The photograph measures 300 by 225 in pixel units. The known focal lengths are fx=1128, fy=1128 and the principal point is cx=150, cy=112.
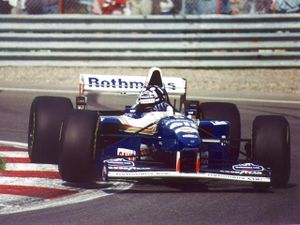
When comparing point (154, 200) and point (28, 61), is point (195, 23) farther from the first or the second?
point (154, 200)

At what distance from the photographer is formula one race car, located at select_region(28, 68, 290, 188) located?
1049 centimetres

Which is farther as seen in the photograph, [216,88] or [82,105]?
[216,88]

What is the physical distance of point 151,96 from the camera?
11.7 m

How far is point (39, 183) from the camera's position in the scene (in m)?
11.0

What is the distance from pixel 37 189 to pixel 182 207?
1.59 meters

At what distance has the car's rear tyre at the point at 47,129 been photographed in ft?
39.3

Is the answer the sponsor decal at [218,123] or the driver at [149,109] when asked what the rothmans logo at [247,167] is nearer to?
the sponsor decal at [218,123]

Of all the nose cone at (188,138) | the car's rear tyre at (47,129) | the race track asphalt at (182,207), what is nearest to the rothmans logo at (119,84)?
the car's rear tyre at (47,129)

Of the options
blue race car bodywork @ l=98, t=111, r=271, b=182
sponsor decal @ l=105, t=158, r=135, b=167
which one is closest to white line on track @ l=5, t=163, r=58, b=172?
blue race car bodywork @ l=98, t=111, r=271, b=182

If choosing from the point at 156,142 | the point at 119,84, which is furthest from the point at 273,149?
the point at 119,84

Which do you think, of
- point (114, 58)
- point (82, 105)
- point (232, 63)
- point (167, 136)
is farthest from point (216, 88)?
point (167, 136)

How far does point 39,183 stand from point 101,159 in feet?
2.23

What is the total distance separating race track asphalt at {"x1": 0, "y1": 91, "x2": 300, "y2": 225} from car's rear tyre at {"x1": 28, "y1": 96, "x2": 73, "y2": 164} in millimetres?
1302

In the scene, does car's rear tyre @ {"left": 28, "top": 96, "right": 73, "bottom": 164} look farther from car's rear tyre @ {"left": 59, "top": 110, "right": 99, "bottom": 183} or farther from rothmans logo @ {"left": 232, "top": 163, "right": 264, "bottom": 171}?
rothmans logo @ {"left": 232, "top": 163, "right": 264, "bottom": 171}
